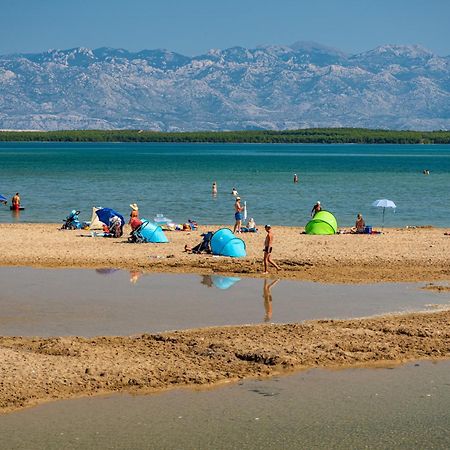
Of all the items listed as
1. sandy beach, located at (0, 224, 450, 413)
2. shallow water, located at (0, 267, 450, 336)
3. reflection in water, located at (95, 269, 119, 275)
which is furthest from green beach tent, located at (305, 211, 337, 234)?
reflection in water, located at (95, 269, 119, 275)

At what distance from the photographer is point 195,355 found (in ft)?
60.6

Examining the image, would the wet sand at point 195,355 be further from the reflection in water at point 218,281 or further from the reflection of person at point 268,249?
the reflection of person at point 268,249

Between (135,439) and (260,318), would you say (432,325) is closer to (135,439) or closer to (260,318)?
(260,318)

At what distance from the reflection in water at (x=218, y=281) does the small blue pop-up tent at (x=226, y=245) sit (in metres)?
3.58

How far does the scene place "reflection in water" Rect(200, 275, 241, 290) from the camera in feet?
89.6

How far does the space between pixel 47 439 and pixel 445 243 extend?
25.2 meters

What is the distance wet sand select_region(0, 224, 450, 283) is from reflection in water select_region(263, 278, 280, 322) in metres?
1.20

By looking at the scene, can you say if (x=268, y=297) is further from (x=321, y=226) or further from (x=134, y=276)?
(x=321, y=226)

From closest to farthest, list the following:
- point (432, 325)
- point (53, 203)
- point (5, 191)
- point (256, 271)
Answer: point (432, 325) → point (256, 271) → point (53, 203) → point (5, 191)

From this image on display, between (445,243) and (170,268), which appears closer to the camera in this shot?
(170,268)

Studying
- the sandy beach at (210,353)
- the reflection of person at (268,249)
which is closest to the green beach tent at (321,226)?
the reflection of person at (268,249)

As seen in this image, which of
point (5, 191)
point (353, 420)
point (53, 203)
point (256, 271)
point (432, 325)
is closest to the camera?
point (353, 420)

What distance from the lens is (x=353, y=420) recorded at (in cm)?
1560

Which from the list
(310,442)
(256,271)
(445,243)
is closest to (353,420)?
(310,442)
